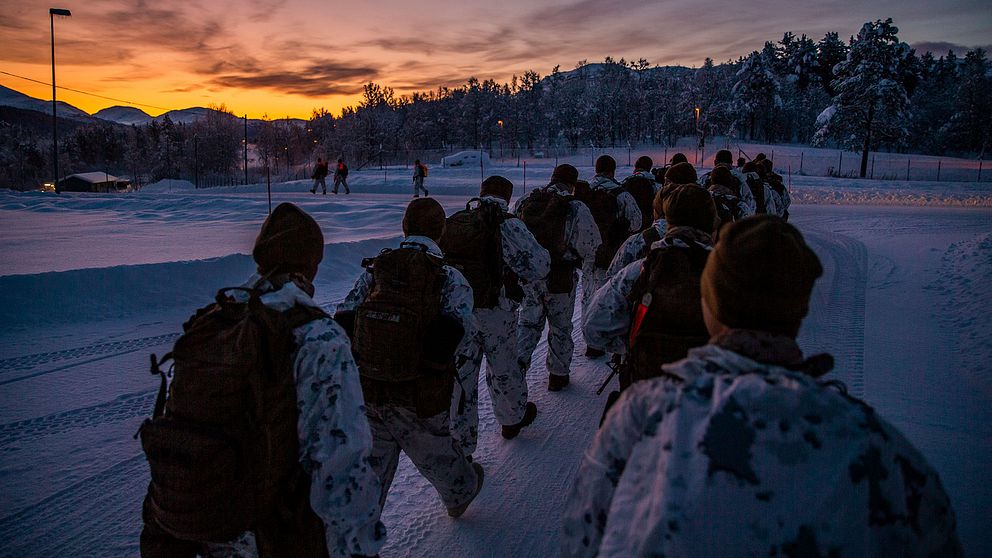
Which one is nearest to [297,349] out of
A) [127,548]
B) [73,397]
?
[127,548]

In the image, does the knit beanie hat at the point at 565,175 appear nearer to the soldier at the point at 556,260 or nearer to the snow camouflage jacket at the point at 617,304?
the soldier at the point at 556,260

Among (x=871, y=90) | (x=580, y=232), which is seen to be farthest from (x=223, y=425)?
(x=871, y=90)

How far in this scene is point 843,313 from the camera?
834 centimetres

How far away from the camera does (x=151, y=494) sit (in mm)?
2080

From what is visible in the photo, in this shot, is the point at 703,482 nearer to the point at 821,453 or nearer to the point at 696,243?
the point at 821,453

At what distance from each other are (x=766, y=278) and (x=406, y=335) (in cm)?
195

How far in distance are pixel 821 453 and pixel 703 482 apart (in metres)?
0.25

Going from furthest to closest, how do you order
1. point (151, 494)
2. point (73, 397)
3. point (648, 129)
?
1. point (648, 129)
2. point (73, 397)
3. point (151, 494)

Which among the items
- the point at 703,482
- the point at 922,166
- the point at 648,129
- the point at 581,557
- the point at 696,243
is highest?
the point at 648,129

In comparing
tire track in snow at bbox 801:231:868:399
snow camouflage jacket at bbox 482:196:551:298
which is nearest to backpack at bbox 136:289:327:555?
snow camouflage jacket at bbox 482:196:551:298

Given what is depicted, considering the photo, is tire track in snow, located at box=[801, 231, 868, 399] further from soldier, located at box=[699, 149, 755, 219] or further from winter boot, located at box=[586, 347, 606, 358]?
winter boot, located at box=[586, 347, 606, 358]

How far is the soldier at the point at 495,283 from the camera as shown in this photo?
404 centimetres

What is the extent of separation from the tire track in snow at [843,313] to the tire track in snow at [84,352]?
7.02 m

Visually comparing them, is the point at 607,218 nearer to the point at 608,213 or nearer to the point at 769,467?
the point at 608,213
